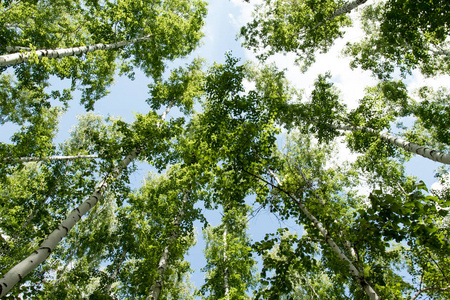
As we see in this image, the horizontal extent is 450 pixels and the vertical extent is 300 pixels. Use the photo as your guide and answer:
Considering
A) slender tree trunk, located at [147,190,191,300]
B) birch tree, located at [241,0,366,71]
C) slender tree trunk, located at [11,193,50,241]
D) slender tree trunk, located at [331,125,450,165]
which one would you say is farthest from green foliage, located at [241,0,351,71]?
slender tree trunk, located at [11,193,50,241]

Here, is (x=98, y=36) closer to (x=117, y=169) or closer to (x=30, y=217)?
(x=117, y=169)

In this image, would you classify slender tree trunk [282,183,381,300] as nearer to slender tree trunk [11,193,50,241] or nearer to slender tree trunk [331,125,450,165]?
slender tree trunk [331,125,450,165]

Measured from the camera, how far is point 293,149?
14.5 m

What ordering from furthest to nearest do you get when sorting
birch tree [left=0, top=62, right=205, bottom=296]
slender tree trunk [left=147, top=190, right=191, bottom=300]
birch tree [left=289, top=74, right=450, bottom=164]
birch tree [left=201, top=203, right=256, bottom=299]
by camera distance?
1. birch tree [left=289, top=74, right=450, bottom=164]
2. birch tree [left=201, top=203, right=256, bottom=299]
3. slender tree trunk [left=147, top=190, right=191, bottom=300]
4. birch tree [left=0, top=62, right=205, bottom=296]

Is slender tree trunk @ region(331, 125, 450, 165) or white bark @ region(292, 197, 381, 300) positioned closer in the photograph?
Result: white bark @ region(292, 197, 381, 300)

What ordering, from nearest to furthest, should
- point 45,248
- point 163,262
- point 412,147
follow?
point 45,248
point 163,262
point 412,147

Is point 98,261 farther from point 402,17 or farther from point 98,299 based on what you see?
point 402,17

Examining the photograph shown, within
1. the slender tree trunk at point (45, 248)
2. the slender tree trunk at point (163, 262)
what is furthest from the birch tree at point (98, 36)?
the slender tree trunk at point (163, 262)

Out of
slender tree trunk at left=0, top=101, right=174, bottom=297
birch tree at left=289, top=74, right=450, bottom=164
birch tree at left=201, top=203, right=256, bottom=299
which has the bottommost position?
slender tree trunk at left=0, top=101, right=174, bottom=297

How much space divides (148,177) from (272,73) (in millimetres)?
10981

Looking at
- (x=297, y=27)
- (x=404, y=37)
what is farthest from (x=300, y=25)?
(x=404, y=37)

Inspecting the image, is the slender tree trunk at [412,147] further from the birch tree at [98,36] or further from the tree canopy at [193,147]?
the birch tree at [98,36]

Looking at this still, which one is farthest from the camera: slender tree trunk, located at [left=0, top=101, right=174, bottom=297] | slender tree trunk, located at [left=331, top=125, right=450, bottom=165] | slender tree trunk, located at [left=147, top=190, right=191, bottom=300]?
slender tree trunk, located at [left=147, top=190, right=191, bottom=300]

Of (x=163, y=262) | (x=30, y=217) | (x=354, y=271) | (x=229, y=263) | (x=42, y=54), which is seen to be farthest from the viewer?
(x=30, y=217)
